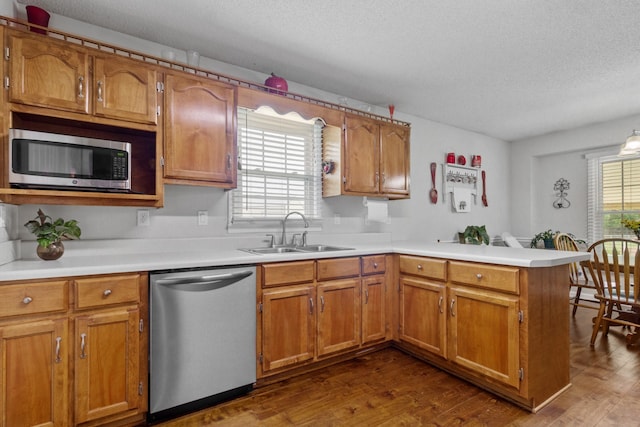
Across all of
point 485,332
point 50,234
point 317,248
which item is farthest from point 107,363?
point 485,332

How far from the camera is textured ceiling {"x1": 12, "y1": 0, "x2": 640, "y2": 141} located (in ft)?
6.66

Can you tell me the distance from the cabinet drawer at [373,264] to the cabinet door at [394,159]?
2.56 feet

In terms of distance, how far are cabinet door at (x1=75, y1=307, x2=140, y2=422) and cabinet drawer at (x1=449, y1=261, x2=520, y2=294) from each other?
2.01 metres

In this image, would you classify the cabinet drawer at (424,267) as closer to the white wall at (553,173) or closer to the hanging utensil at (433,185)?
the hanging utensil at (433,185)

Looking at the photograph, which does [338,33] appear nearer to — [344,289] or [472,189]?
[344,289]

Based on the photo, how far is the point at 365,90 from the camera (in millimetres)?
3322

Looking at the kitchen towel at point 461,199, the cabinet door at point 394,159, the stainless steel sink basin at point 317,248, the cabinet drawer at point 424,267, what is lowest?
the cabinet drawer at point 424,267

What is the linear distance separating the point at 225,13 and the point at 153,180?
123 cm

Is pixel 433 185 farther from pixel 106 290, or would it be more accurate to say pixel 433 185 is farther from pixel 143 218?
pixel 106 290

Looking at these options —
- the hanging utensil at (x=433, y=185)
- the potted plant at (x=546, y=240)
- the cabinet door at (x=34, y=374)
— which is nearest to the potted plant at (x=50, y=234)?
the cabinet door at (x=34, y=374)

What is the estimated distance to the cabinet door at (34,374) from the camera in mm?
1466

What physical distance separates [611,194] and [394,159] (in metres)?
3.37

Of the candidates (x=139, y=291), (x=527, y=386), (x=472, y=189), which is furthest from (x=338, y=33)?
(x=472, y=189)

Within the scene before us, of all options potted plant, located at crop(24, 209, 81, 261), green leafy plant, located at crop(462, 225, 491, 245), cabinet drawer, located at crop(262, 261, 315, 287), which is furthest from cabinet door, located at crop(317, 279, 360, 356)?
green leafy plant, located at crop(462, 225, 491, 245)
